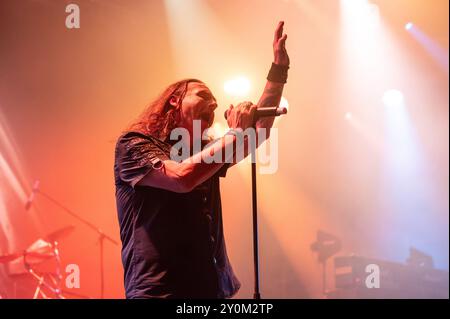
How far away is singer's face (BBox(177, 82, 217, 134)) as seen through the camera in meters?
1.89

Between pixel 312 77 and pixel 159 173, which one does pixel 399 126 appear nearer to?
pixel 312 77

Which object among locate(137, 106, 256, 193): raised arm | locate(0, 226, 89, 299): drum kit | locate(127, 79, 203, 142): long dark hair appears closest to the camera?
locate(137, 106, 256, 193): raised arm

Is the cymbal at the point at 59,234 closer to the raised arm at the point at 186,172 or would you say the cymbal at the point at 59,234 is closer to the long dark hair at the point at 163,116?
the long dark hair at the point at 163,116

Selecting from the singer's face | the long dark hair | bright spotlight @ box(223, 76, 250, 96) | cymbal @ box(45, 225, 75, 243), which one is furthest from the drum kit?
the singer's face

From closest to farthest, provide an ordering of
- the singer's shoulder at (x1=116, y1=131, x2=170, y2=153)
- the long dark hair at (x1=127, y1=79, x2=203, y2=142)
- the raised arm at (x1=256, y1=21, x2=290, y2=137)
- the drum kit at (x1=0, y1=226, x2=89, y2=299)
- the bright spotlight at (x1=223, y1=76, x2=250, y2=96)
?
1. the singer's shoulder at (x1=116, y1=131, x2=170, y2=153)
2. the long dark hair at (x1=127, y1=79, x2=203, y2=142)
3. the raised arm at (x1=256, y1=21, x2=290, y2=137)
4. the drum kit at (x1=0, y1=226, x2=89, y2=299)
5. the bright spotlight at (x1=223, y1=76, x2=250, y2=96)

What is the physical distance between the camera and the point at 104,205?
3.91 metres

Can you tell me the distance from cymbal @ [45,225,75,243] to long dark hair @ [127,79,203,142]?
2.11 meters

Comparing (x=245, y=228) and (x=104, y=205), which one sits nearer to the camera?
(x=104, y=205)

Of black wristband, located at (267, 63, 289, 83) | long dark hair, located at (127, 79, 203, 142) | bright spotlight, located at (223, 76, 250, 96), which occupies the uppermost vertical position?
bright spotlight, located at (223, 76, 250, 96)

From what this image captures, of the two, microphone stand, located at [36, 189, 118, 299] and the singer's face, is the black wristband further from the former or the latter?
microphone stand, located at [36, 189, 118, 299]

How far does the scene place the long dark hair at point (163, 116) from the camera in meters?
1.88

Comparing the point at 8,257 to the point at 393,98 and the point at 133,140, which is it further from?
the point at 393,98
